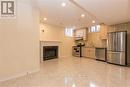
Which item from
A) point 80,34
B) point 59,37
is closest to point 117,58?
point 80,34

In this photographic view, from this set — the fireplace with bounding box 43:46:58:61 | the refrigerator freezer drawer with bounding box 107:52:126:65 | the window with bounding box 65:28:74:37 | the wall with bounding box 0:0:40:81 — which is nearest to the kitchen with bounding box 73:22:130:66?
the refrigerator freezer drawer with bounding box 107:52:126:65

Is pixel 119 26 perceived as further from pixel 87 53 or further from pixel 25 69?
pixel 25 69

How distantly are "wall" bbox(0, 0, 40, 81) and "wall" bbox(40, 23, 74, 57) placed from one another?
142 inches

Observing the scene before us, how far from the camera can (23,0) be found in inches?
170

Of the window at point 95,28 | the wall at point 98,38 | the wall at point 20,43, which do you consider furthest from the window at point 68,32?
the wall at point 20,43

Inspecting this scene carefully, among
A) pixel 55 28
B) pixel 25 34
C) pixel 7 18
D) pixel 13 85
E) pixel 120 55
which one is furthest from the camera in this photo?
pixel 55 28

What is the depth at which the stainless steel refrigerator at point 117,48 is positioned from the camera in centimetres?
654

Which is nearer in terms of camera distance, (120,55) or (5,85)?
(5,85)

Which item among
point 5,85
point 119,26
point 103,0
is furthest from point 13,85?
point 119,26

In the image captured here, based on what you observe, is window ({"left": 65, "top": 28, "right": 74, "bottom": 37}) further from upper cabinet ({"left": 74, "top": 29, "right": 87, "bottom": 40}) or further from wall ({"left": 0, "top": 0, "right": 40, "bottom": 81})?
wall ({"left": 0, "top": 0, "right": 40, "bottom": 81})

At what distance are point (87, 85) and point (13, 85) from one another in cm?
212

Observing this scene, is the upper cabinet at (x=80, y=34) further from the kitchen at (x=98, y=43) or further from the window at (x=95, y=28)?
the window at (x=95, y=28)

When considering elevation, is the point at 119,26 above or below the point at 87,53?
above

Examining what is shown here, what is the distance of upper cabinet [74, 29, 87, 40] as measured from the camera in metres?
10.4
